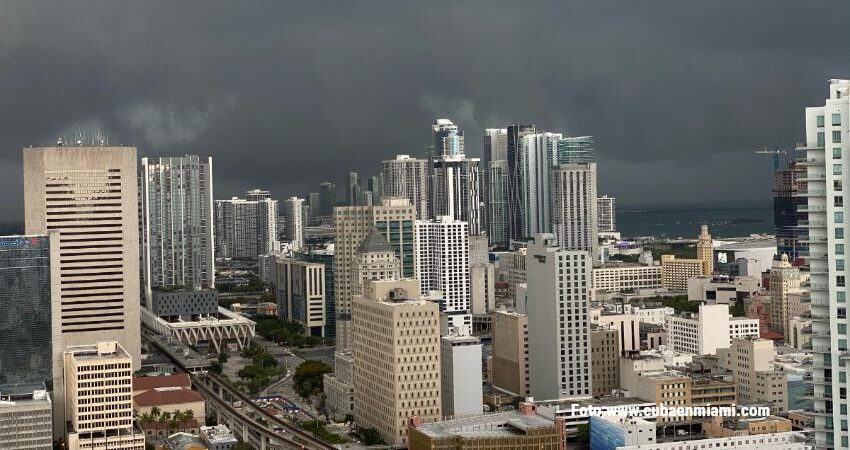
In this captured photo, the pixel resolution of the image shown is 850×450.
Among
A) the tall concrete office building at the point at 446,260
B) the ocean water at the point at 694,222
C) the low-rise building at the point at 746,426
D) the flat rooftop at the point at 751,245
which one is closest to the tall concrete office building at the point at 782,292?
the tall concrete office building at the point at 446,260

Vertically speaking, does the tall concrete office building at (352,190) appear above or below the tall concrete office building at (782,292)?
above

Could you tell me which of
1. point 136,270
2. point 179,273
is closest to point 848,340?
point 136,270

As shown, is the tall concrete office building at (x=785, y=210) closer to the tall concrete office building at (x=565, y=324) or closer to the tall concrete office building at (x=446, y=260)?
the tall concrete office building at (x=446, y=260)

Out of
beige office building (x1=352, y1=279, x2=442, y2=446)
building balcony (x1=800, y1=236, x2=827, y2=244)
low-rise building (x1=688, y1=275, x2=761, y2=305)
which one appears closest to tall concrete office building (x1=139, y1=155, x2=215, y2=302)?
low-rise building (x1=688, y1=275, x2=761, y2=305)

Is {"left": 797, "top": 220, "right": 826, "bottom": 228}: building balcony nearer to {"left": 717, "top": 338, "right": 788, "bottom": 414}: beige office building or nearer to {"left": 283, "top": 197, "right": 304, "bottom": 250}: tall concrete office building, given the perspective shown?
{"left": 717, "top": 338, "right": 788, "bottom": 414}: beige office building

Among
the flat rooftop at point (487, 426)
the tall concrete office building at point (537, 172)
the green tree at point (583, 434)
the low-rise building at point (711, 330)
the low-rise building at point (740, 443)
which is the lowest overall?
the green tree at point (583, 434)
